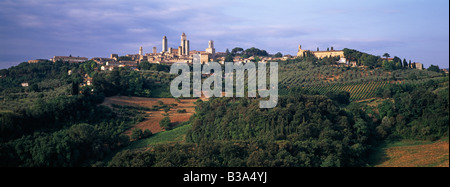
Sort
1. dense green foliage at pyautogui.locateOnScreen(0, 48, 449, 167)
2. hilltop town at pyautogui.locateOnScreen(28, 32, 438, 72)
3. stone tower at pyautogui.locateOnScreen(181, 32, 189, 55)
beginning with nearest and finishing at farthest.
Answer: dense green foliage at pyautogui.locateOnScreen(0, 48, 449, 167), hilltop town at pyautogui.locateOnScreen(28, 32, 438, 72), stone tower at pyautogui.locateOnScreen(181, 32, 189, 55)

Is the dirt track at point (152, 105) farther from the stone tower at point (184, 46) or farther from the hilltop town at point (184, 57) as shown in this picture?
the stone tower at point (184, 46)

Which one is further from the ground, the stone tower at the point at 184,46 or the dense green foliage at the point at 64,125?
the stone tower at the point at 184,46

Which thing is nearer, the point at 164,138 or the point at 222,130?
the point at 222,130

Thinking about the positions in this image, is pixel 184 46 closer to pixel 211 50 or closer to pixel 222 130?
pixel 211 50

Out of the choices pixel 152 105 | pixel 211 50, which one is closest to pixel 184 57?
pixel 211 50

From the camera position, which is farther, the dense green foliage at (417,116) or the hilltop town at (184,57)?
the hilltop town at (184,57)

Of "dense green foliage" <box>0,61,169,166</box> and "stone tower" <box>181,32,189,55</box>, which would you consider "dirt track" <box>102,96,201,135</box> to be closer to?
"dense green foliage" <box>0,61,169,166</box>

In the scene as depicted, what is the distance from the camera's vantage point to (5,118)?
2025 cm

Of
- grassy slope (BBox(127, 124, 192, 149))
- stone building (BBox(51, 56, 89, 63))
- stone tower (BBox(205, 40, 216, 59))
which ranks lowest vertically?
grassy slope (BBox(127, 124, 192, 149))

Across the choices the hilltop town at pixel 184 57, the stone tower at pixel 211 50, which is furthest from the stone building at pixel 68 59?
the stone tower at pixel 211 50

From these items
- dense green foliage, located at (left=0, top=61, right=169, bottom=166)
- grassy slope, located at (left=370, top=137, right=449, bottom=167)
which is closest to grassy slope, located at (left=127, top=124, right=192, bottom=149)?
dense green foliage, located at (left=0, top=61, right=169, bottom=166)

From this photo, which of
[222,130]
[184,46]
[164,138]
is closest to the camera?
[222,130]
